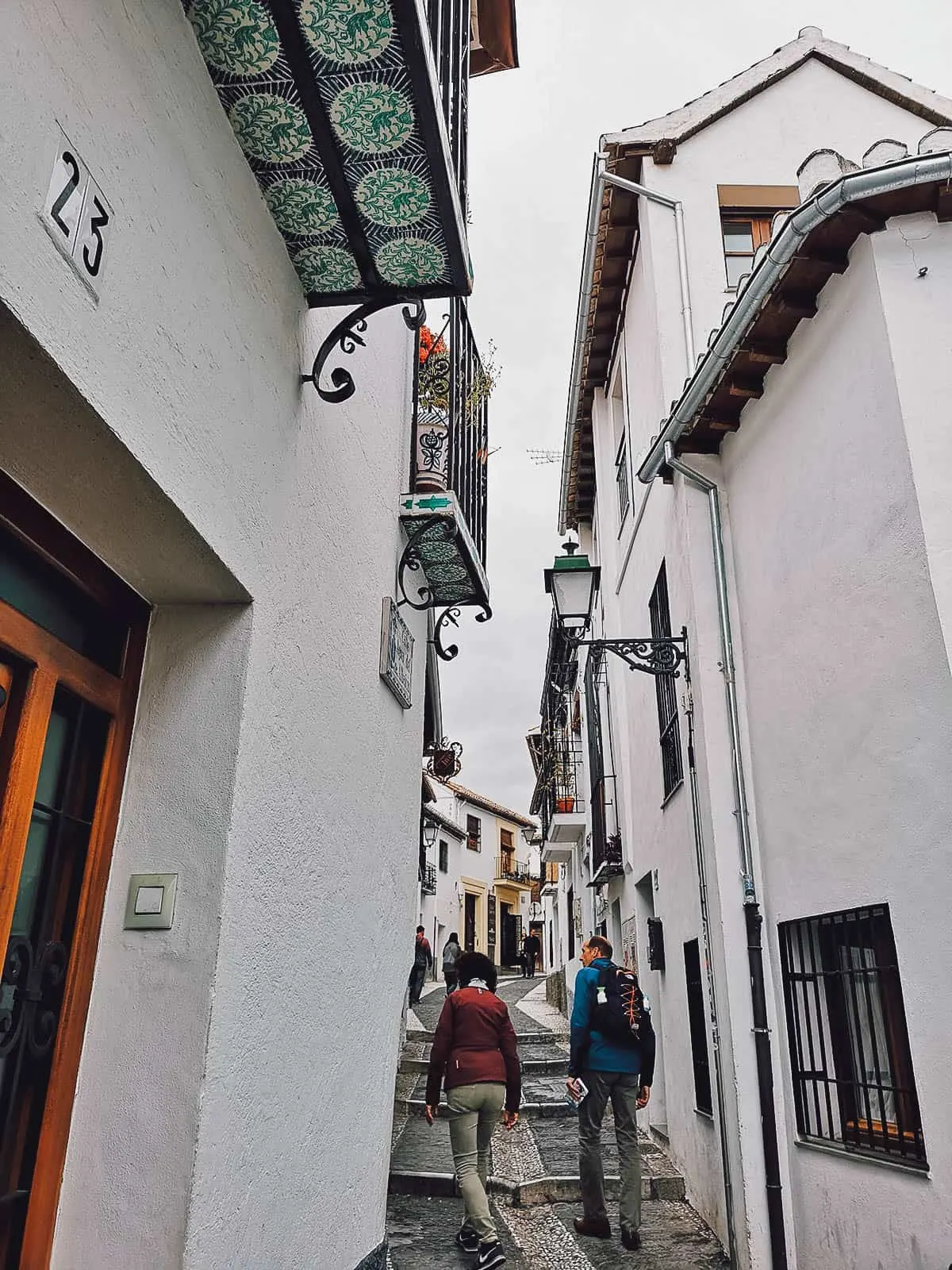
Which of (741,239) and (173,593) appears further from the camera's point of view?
(741,239)

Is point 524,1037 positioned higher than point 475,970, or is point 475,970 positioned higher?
point 475,970

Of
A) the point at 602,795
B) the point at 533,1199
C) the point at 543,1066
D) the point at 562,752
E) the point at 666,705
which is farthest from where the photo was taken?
the point at 562,752

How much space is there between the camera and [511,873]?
43.4 m

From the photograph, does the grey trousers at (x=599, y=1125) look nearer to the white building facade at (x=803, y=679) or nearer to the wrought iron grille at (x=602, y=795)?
the white building facade at (x=803, y=679)

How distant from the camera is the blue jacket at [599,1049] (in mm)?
6195

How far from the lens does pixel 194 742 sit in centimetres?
280

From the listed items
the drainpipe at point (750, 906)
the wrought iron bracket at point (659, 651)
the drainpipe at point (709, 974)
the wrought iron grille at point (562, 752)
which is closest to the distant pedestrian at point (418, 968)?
the wrought iron grille at point (562, 752)

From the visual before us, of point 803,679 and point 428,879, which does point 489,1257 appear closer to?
point 803,679

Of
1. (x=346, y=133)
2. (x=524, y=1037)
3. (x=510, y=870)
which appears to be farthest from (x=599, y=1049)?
(x=510, y=870)

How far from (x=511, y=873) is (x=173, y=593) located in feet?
138

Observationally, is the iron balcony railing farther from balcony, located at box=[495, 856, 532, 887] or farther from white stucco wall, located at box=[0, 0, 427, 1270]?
white stucco wall, located at box=[0, 0, 427, 1270]

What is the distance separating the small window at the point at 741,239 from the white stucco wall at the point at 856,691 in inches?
100

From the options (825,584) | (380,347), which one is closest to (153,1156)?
(380,347)

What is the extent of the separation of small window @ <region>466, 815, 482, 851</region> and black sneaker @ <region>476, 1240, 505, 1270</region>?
33715mm
